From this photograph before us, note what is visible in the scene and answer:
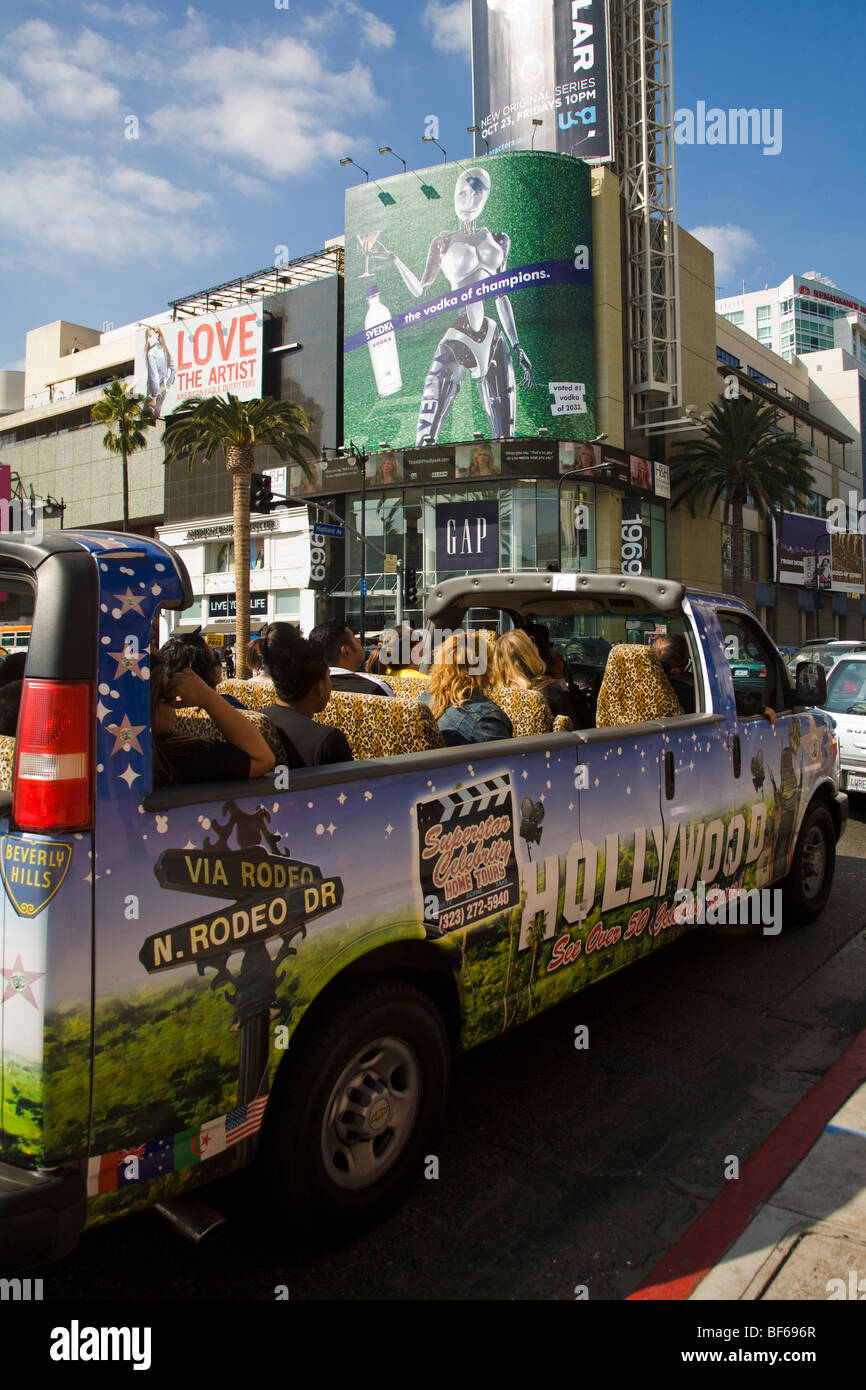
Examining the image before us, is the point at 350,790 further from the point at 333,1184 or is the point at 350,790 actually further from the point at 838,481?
the point at 838,481

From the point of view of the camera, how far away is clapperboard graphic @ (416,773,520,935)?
274cm

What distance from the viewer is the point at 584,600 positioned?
578 cm

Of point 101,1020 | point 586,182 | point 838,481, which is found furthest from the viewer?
point 838,481

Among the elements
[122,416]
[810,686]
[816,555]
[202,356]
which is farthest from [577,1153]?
[816,555]

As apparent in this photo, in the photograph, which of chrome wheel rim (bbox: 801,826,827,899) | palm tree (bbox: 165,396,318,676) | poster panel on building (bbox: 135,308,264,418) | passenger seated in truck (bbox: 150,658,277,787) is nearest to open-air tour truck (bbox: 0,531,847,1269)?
passenger seated in truck (bbox: 150,658,277,787)

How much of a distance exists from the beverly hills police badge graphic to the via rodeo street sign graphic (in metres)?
0.22

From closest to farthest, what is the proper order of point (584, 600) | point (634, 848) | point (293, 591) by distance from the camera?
1. point (634, 848)
2. point (584, 600)
3. point (293, 591)

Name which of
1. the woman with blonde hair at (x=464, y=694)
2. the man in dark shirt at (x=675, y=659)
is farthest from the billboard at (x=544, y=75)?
the woman with blonde hair at (x=464, y=694)

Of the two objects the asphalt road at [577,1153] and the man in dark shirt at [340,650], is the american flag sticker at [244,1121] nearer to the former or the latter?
the asphalt road at [577,1153]

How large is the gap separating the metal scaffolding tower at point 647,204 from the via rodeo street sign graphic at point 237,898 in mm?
47829

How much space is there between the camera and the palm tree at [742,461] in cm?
A: 4459

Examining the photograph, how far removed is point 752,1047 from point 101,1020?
10.6 ft
